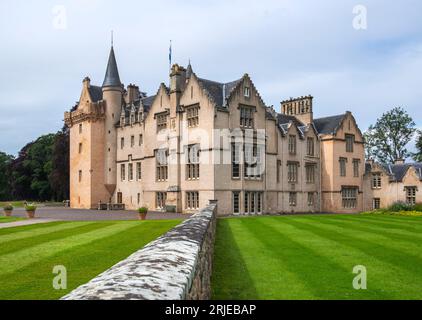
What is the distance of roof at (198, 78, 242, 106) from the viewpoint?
136 ft

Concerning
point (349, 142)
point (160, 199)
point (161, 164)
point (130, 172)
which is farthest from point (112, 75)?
point (349, 142)

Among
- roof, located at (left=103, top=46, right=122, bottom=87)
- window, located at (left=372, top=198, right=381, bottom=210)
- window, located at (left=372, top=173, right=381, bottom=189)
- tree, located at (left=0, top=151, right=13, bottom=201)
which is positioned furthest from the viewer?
tree, located at (left=0, top=151, right=13, bottom=201)

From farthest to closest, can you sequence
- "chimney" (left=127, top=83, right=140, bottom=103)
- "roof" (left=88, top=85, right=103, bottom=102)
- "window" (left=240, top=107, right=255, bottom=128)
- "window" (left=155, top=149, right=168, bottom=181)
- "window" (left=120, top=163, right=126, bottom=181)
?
"roof" (left=88, top=85, right=103, bottom=102) → "chimney" (left=127, top=83, right=140, bottom=103) → "window" (left=120, top=163, right=126, bottom=181) → "window" (left=155, top=149, right=168, bottom=181) → "window" (left=240, top=107, right=255, bottom=128)

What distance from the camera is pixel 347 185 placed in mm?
54500

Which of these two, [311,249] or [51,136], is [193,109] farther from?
[51,136]

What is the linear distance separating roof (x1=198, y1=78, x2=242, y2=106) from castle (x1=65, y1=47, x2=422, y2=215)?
133mm

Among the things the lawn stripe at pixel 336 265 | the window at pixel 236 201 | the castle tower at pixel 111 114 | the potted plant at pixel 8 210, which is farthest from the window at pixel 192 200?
the lawn stripe at pixel 336 265

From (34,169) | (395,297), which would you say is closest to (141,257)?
(395,297)

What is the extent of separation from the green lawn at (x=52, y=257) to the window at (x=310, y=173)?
3455 cm

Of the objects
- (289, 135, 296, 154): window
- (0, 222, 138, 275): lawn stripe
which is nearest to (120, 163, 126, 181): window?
(289, 135, 296, 154): window

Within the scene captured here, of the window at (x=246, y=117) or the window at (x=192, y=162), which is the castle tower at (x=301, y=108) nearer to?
the window at (x=246, y=117)

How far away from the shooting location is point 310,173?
170ft

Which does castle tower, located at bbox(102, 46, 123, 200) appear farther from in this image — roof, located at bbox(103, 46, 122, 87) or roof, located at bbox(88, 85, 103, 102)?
roof, located at bbox(88, 85, 103, 102)

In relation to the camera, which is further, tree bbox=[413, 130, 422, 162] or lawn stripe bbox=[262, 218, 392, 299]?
tree bbox=[413, 130, 422, 162]
